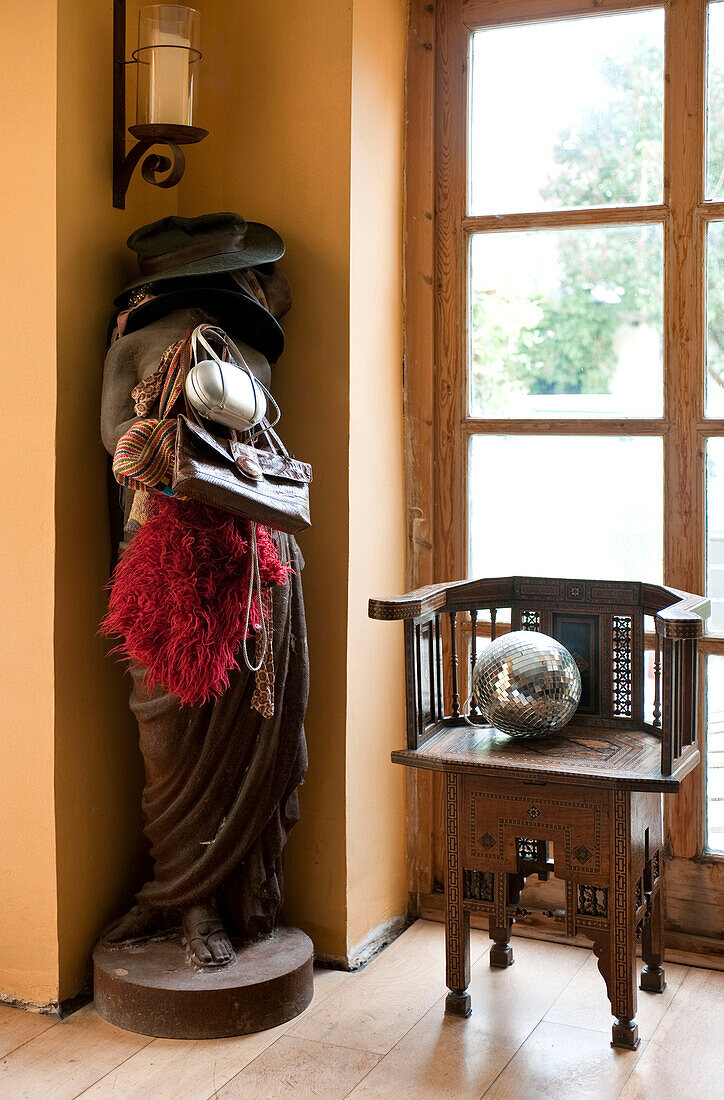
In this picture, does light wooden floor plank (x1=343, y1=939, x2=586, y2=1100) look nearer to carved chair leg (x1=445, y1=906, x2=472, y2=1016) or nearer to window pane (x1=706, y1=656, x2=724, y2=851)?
carved chair leg (x1=445, y1=906, x2=472, y2=1016)

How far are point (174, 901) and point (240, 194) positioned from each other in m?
1.53

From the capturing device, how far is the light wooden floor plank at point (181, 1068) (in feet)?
6.44

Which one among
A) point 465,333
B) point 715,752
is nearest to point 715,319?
point 465,333

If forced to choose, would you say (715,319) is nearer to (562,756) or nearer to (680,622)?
(680,622)

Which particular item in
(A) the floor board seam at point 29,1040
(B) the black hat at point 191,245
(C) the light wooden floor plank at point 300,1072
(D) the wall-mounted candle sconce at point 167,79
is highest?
(D) the wall-mounted candle sconce at point 167,79

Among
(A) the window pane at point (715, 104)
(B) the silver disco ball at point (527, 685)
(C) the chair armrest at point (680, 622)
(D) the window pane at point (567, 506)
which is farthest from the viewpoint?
(D) the window pane at point (567, 506)

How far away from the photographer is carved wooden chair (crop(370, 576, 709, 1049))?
2.03 metres

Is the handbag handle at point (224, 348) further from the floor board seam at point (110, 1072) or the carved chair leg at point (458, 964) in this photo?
the floor board seam at point (110, 1072)

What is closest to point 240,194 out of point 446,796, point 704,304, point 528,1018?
point 704,304

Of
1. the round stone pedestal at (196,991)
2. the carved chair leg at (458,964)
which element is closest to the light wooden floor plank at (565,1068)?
the carved chair leg at (458,964)

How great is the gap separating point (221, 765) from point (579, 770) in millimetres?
702

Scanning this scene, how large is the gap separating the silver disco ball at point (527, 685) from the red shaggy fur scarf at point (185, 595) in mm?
481

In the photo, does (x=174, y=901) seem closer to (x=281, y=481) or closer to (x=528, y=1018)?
(x=528, y=1018)

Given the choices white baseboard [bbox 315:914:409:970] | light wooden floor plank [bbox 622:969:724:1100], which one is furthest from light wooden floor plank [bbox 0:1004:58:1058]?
light wooden floor plank [bbox 622:969:724:1100]
